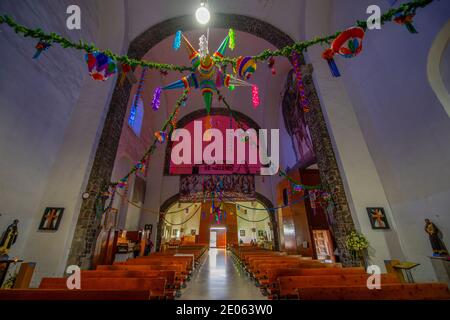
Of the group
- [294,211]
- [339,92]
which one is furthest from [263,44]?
[294,211]

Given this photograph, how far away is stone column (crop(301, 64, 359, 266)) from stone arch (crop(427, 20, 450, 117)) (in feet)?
8.22

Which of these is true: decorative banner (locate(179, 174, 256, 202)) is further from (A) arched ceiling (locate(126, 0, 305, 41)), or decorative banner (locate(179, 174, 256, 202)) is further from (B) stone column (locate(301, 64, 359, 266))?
(A) arched ceiling (locate(126, 0, 305, 41))

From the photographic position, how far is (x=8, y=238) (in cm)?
375

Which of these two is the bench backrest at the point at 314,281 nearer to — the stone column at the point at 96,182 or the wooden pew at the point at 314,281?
the wooden pew at the point at 314,281

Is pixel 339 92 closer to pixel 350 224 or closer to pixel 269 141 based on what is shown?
pixel 350 224

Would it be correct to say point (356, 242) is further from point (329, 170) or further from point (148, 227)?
point (148, 227)

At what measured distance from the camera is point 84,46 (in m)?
3.01

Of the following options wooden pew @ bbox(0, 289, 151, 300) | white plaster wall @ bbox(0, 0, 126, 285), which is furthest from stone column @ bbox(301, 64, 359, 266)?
white plaster wall @ bbox(0, 0, 126, 285)

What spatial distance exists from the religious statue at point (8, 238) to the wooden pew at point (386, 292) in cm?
567

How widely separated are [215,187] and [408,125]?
32.6 feet

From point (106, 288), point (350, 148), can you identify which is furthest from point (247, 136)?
point (106, 288)

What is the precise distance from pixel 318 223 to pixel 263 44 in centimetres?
965

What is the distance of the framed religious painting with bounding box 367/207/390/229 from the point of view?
178 inches

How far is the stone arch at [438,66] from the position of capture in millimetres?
3250
